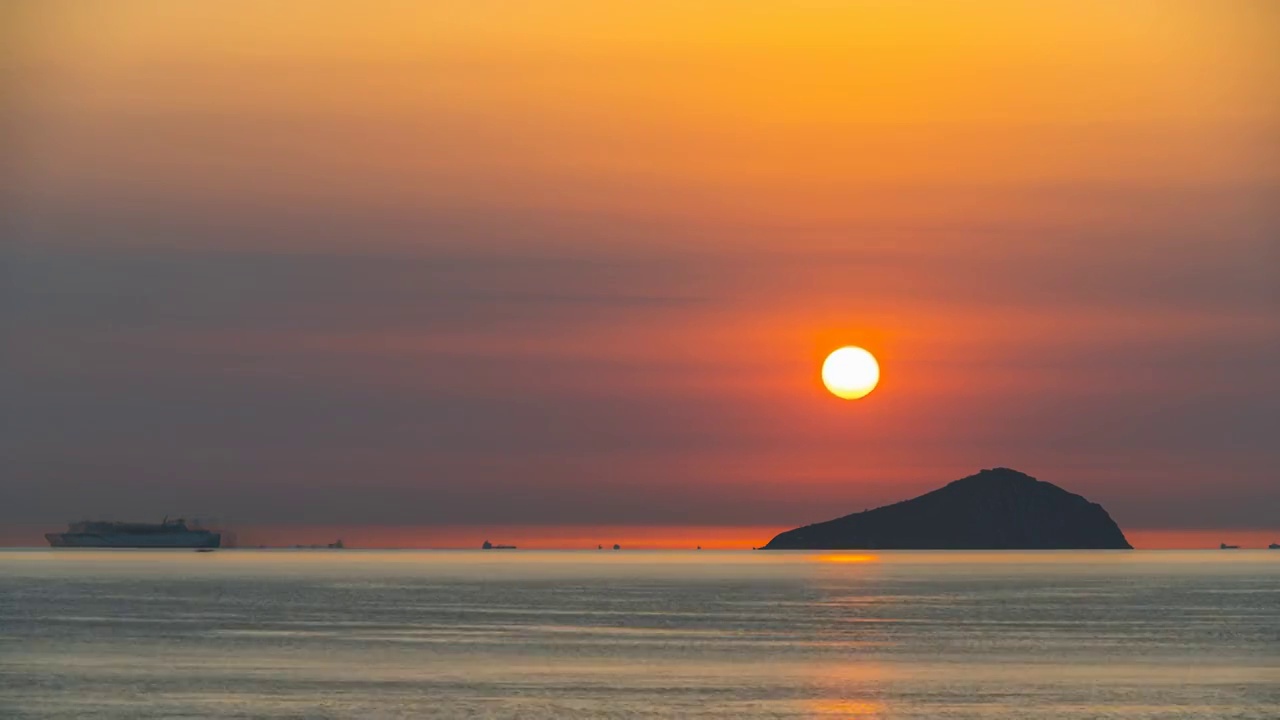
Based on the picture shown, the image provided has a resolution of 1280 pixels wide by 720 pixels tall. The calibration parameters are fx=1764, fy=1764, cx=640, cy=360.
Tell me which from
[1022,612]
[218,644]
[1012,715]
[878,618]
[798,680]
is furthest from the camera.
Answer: [1022,612]

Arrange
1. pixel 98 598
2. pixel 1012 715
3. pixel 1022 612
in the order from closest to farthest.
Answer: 1. pixel 1012 715
2. pixel 1022 612
3. pixel 98 598

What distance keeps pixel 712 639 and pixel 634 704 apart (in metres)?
44.8

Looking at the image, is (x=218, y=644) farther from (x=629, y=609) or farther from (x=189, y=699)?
(x=629, y=609)

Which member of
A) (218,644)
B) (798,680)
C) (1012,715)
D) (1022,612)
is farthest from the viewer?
(1022,612)

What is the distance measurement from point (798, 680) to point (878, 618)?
2673 inches

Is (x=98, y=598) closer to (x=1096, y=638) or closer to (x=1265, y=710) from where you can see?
(x=1096, y=638)

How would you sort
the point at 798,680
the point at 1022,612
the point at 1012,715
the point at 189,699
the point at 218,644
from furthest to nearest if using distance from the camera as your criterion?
the point at 1022,612
the point at 218,644
the point at 798,680
the point at 189,699
the point at 1012,715

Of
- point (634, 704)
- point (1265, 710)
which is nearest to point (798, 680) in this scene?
point (634, 704)

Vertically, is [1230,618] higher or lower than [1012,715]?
higher

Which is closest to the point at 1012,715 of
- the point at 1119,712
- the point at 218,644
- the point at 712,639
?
the point at 1119,712

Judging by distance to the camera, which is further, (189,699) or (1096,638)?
(1096,638)

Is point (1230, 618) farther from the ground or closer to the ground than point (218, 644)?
farther from the ground

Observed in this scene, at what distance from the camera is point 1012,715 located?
241 feet

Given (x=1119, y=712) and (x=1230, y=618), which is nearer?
(x=1119, y=712)
